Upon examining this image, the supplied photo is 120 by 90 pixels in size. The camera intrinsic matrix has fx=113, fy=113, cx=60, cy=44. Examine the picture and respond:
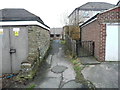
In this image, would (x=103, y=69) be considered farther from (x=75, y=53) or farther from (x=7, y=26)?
(x=7, y=26)

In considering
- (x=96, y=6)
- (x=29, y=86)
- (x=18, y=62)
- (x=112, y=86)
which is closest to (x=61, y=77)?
(x=29, y=86)

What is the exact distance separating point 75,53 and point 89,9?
20.1 m

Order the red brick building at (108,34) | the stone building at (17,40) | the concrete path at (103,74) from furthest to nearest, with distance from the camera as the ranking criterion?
1. the red brick building at (108,34)
2. the stone building at (17,40)
3. the concrete path at (103,74)

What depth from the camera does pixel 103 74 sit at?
5.65 metres

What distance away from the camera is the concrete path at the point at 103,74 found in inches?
185

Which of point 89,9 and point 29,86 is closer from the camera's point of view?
point 29,86

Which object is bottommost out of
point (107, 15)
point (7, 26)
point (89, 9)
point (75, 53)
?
point (75, 53)

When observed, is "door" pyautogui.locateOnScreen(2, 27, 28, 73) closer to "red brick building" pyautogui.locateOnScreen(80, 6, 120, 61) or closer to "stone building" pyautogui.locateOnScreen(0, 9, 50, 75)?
"stone building" pyautogui.locateOnScreen(0, 9, 50, 75)

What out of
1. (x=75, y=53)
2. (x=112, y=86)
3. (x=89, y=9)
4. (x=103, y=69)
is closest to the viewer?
(x=112, y=86)

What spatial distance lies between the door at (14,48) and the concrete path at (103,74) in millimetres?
4010

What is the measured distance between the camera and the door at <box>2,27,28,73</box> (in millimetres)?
7166

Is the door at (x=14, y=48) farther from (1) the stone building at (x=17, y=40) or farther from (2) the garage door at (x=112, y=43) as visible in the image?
(2) the garage door at (x=112, y=43)

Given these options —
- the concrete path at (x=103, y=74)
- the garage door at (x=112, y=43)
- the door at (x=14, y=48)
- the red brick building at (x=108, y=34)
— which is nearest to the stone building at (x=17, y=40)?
the door at (x=14, y=48)

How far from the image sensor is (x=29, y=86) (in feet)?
15.3
